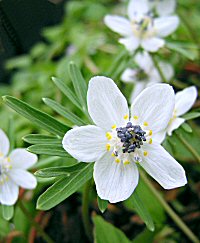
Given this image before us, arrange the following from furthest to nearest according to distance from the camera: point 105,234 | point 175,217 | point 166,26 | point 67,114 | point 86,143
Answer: point 166,26 < point 175,217 < point 105,234 < point 67,114 < point 86,143

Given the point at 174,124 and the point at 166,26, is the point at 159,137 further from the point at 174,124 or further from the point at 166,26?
the point at 166,26

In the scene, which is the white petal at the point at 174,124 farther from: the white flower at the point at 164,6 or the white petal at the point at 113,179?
the white flower at the point at 164,6

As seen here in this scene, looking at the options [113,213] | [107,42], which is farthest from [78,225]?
[107,42]

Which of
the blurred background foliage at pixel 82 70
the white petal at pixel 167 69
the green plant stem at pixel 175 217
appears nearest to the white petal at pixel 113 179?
the blurred background foliage at pixel 82 70

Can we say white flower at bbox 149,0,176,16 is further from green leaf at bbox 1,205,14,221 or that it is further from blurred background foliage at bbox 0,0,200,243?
green leaf at bbox 1,205,14,221

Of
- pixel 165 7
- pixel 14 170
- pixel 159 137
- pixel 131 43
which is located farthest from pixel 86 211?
pixel 165 7
